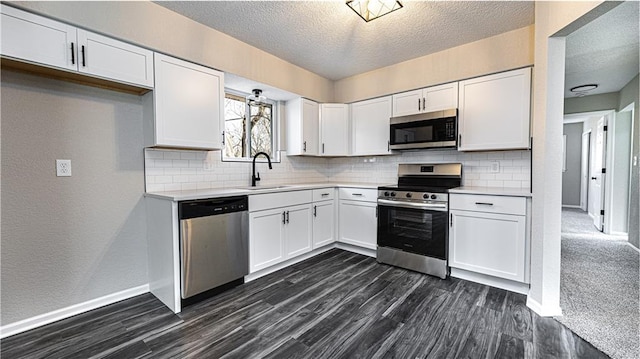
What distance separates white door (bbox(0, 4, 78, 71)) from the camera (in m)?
1.65

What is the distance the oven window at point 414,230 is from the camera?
2771 millimetres

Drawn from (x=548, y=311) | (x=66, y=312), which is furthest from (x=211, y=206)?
(x=548, y=311)

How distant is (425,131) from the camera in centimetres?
316

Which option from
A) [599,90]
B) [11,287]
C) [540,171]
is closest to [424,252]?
[540,171]

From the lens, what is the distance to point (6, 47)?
1.63 m

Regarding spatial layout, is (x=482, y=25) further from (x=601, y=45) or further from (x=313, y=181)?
(x=313, y=181)

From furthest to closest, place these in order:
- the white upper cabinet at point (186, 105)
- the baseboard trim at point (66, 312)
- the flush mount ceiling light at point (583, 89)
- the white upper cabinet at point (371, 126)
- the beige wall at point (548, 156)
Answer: the flush mount ceiling light at point (583, 89), the white upper cabinet at point (371, 126), the white upper cabinet at point (186, 105), the beige wall at point (548, 156), the baseboard trim at point (66, 312)

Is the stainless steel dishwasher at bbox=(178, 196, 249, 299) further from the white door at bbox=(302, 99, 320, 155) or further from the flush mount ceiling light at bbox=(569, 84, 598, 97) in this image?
the flush mount ceiling light at bbox=(569, 84, 598, 97)

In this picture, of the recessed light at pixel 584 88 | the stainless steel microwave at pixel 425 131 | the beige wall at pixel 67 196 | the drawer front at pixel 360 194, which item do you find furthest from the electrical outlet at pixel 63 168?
the recessed light at pixel 584 88

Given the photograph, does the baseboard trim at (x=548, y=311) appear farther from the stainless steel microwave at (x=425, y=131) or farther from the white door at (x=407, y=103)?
the white door at (x=407, y=103)

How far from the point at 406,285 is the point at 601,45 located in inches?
129

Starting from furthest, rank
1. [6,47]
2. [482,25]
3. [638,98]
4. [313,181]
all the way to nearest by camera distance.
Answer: [313,181] < [638,98] < [482,25] < [6,47]

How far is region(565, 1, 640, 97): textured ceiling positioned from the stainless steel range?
5.66ft

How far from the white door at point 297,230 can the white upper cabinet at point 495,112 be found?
1.91 meters
